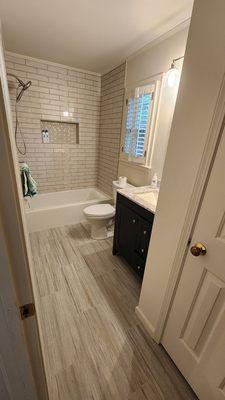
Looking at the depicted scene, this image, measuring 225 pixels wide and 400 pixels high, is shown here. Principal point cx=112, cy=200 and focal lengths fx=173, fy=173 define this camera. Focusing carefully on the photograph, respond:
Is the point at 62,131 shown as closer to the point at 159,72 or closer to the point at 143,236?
the point at 159,72

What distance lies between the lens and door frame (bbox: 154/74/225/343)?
730mm

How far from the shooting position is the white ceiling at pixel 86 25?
1427 mm

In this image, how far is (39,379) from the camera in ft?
1.82

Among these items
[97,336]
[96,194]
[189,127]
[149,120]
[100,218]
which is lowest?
[97,336]

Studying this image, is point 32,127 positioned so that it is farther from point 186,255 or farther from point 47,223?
point 186,255

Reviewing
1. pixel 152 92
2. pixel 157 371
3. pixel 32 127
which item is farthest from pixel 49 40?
pixel 157 371

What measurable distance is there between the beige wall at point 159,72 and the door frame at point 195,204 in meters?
1.16

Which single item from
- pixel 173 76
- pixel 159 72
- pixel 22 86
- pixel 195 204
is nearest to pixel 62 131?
pixel 22 86

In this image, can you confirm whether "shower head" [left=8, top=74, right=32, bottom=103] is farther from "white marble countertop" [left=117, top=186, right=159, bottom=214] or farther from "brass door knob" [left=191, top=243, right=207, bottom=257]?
"brass door knob" [left=191, top=243, right=207, bottom=257]

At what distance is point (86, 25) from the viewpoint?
1690 millimetres

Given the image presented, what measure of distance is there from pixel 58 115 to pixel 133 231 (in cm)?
235

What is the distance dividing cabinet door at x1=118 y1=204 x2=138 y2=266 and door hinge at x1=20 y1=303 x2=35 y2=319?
49.9 inches

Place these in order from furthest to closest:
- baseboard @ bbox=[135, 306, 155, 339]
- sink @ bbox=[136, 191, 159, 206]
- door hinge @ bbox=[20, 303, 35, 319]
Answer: sink @ bbox=[136, 191, 159, 206]
baseboard @ bbox=[135, 306, 155, 339]
door hinge @ bbox=[20, 303, 35, 319]

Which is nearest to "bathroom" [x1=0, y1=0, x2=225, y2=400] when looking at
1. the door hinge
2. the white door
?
the door hinge
